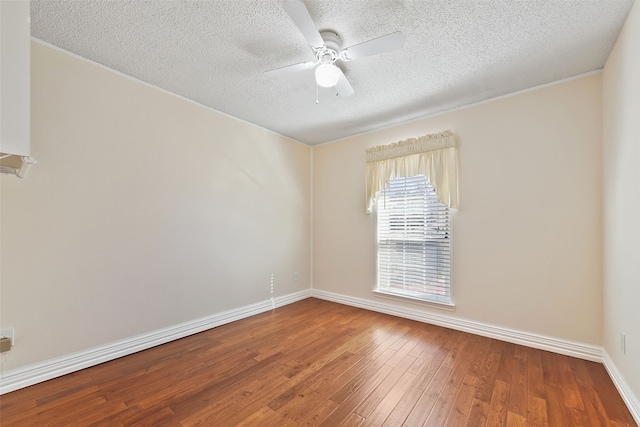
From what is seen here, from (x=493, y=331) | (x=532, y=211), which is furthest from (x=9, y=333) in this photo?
(x=532, y=211)

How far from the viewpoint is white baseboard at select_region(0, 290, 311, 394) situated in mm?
1922

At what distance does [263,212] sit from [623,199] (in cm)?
347

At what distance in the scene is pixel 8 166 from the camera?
1729mm

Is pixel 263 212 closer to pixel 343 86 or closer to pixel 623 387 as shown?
pixel 343 86

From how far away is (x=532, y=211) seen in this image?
8.59ft

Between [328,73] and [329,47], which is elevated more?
[329,47]

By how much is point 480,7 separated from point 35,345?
154 inches

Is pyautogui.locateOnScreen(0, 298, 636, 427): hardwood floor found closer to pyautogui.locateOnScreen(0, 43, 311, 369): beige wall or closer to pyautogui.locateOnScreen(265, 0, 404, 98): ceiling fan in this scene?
pyautogui.locateOnScreen(0, 43, 311, 369): beige wall

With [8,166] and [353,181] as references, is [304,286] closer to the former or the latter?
[353,181]

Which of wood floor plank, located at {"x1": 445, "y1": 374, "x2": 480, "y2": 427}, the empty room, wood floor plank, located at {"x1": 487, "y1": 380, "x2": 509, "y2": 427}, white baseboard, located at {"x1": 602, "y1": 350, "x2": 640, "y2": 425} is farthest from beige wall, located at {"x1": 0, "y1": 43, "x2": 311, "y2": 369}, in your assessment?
white baseboard, located at {"x1": 602, "y1": 350, "x2": 640, "y2": 425}

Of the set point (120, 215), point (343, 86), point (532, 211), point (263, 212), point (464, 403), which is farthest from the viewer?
point (263, 212)

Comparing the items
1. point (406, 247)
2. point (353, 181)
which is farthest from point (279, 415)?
point (353, 181)

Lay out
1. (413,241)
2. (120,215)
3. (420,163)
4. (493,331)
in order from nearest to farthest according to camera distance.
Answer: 1. (120,215)
2. (493,331)
3. (420,163)
4. (413,241)

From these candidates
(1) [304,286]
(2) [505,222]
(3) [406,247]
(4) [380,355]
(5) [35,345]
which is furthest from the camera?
(1) [304,286]
